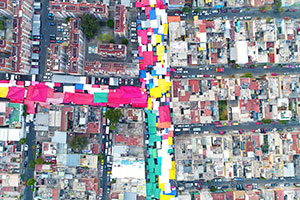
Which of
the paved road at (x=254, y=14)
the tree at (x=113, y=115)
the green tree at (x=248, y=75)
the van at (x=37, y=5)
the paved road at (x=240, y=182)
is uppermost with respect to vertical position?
the van at (x=37, y=5)

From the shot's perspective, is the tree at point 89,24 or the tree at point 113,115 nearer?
the tree at point 89,24

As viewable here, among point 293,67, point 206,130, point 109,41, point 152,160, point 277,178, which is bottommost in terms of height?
point 277,178

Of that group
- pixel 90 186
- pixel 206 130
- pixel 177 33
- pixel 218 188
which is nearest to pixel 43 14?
pixel 177 33

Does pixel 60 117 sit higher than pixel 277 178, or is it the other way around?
pixel 60 117

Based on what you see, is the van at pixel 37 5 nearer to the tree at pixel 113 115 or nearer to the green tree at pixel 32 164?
the tree at pixel 113 115

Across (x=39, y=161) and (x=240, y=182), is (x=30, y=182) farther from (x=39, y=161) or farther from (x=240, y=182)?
(x=240, y=182)

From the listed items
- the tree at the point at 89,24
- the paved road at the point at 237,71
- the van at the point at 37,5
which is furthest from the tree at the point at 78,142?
the van at the point at 37,5

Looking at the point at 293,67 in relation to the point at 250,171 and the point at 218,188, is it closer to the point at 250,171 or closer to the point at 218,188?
the point at 250,171
